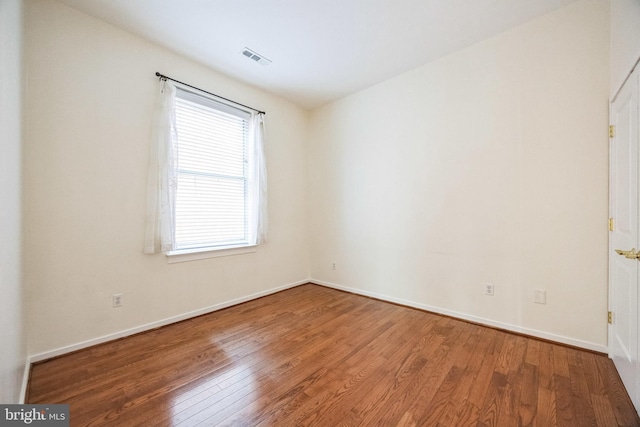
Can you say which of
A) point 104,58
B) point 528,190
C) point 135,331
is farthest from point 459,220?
point 104,58

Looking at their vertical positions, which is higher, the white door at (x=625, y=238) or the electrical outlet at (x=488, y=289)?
the white door at (x=625, y=238)

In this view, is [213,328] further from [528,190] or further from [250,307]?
[528,190]

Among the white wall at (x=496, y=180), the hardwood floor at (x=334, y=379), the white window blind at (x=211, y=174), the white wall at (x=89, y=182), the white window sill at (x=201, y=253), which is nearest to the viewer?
the hardwood floor at (x=334, y=379)

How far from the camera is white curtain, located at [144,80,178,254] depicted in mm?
2516

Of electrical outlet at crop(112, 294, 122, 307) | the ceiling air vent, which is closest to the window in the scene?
electrical outlet at crop(112, 294, 122, 307)

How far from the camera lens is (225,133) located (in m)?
3.23

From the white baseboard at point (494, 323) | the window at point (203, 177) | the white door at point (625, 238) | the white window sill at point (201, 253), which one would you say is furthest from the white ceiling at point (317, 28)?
the white baseboard at point (494, 323)

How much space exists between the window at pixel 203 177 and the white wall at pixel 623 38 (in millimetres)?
3392

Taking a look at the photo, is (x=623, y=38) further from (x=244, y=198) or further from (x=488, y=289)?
(x=244, y=198)

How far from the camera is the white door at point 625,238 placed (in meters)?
1.47

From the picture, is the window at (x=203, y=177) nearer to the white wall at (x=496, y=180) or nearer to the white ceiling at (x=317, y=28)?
the white ceiling at (x=317, y=28)

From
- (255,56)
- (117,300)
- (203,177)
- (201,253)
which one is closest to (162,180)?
(203,177)

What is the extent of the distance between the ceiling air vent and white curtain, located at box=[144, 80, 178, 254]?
0.88 meters

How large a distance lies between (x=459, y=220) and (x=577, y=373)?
4.85ft
